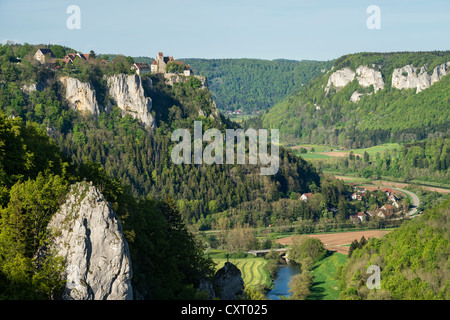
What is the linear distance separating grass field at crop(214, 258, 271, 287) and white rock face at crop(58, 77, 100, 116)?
56526mm

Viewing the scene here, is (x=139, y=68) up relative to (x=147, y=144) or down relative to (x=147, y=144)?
up

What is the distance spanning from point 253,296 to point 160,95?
9614 centimetres

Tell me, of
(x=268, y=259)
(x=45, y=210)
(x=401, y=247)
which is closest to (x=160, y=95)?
(x=268, y=259)

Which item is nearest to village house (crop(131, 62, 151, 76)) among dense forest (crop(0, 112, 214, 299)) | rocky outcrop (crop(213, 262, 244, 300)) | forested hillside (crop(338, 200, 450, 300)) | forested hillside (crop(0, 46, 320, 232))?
forested hillside (crop(0, 46, 320, 232))

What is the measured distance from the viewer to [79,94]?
12381 cm

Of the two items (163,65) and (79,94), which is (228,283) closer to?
(79,94)

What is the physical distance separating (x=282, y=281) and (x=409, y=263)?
1623cm

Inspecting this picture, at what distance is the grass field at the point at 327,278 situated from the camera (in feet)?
207

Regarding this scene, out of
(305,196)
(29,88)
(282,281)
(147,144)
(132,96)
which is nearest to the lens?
(282,281)

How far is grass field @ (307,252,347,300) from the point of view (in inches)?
2485

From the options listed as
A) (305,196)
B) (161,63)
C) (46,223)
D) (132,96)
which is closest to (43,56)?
(132,96)

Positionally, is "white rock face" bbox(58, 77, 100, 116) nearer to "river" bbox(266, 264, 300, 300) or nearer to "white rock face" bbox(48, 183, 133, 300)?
"river" bbox(266, 264, 300, 300)

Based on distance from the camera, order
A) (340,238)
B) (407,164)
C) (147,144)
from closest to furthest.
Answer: (340,238) < (147,144) < (407,164)
